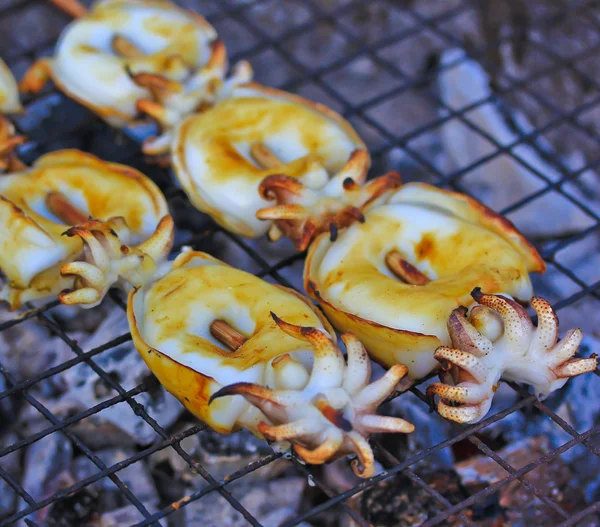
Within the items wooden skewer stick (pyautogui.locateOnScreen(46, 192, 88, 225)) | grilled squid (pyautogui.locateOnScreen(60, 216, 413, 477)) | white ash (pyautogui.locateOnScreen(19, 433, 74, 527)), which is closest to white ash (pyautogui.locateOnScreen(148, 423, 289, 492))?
white ash (pyautogui.locateOnScreen(19, 433, 74, 527))

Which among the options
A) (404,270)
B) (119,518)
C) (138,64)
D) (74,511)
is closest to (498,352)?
(404,270)

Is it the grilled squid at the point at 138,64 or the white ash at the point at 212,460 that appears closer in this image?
the white ash at the point at 212,460

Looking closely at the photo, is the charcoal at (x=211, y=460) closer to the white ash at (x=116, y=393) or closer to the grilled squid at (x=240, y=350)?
the white ash at (x=116, y=393)

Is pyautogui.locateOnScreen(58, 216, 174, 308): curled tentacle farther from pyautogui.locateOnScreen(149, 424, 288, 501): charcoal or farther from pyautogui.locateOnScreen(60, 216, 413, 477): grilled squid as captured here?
pyautogui.locateOnScreen(149, 424, 288, 501): charcoal

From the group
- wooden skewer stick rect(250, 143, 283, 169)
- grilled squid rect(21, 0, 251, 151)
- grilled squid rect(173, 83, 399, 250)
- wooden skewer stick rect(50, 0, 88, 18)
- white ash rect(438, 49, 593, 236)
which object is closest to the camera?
grilled squid rect(173, 83, 399, 250)

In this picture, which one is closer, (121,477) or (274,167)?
(121,477)

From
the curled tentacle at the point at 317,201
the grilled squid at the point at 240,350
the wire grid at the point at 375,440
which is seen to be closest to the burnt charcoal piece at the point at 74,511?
the wire grid at the point at 375,440

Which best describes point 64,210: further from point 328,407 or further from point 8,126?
point 328,407
